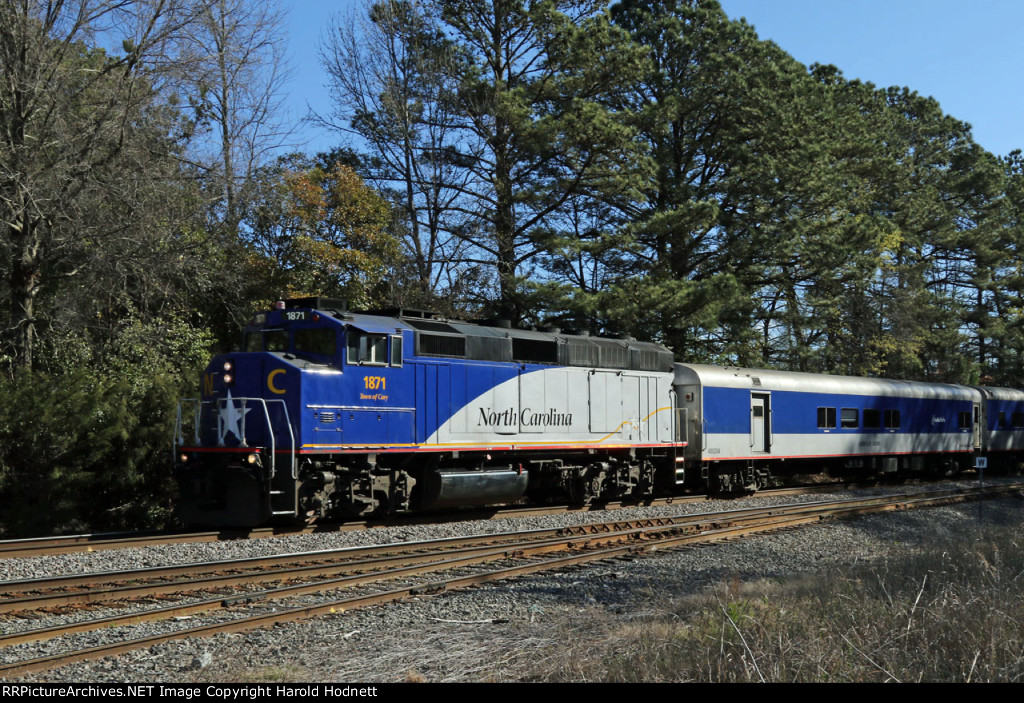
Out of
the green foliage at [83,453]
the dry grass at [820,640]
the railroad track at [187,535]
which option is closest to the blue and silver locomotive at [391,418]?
the railroad track at [187,535]

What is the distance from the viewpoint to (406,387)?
14570 mm

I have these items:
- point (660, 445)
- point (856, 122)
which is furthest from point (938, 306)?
point (660, 445)

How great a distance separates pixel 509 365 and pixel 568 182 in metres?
11.4

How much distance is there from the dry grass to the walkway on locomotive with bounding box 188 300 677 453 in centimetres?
677

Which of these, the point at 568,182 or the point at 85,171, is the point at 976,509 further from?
the point at 85,171

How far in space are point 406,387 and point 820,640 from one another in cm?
950

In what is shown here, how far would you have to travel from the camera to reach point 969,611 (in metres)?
6.68

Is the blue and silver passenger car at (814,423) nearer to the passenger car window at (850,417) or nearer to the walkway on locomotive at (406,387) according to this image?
the passenger car window at (850,417)

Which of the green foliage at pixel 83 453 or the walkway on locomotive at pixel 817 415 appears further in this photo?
the walkway on locomotive at pixel 817 415

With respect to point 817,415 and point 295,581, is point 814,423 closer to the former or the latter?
point 817,415

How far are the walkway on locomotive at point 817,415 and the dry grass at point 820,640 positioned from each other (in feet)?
39.4

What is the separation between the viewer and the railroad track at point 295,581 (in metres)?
→ 7.98

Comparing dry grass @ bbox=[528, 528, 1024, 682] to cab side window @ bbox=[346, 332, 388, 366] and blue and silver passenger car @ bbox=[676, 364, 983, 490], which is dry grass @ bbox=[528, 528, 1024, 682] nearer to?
cab side window @ bbox=[346, 332, 388, 366]

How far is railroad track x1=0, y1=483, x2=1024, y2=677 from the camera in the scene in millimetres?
7980
